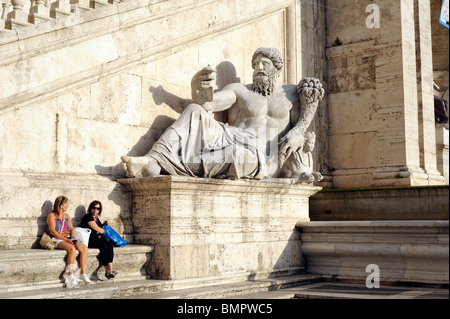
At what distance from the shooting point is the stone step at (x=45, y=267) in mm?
5523

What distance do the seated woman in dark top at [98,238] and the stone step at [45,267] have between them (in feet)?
0.22

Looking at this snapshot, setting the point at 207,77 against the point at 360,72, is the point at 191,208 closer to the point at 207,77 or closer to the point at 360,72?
the point at 207,77

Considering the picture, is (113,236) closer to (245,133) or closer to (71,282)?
(71,282)

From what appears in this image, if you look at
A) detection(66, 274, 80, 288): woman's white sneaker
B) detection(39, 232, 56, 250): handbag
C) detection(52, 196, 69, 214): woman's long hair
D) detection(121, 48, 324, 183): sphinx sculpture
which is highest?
detection(121, 48, 324, 183): sphinx sculpture

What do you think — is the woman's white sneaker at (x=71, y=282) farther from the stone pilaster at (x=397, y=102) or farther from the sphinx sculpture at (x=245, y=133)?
the stone pilaster at (x=397, y=102)

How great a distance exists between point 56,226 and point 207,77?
2.73 metres

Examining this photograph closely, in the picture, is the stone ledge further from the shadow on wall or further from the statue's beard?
the statue's beard

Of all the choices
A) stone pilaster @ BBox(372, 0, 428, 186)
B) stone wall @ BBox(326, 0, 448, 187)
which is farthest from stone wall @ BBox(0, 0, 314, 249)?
stone pilaster @ BBox(372, 0, 428, 186)

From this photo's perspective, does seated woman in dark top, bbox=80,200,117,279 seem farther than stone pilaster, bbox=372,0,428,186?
No

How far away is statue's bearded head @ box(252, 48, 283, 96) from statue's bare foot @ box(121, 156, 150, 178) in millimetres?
2271

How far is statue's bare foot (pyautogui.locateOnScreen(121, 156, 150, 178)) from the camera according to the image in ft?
A: 22.6

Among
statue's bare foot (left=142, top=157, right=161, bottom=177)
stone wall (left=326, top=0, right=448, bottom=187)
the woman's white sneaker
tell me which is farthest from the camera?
stone wall (left=326, top=0, right=448, bottom=187)

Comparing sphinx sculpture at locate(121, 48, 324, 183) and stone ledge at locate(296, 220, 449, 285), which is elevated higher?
sphinx sculpture at locate(121, 48, 324, 183)
